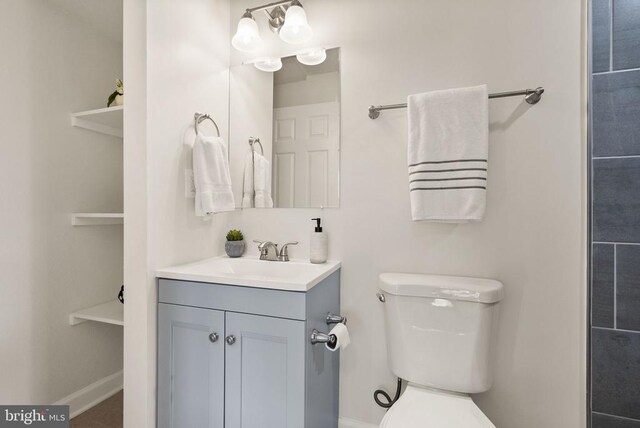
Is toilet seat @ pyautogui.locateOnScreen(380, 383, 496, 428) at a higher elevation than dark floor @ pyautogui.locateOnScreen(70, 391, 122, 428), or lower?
higher

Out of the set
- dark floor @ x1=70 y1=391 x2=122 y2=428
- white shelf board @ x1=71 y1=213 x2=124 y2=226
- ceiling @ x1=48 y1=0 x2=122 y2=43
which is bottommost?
dark floor @ x1=70 y1=391 x2=122 y2=428

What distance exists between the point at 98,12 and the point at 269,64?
3.10ft

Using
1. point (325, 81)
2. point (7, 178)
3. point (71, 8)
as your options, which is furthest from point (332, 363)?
point (71, 8)

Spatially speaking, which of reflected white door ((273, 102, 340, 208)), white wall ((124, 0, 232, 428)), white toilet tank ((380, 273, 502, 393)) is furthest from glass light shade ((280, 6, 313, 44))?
white toilet tank ((380, 273, 502, 393))

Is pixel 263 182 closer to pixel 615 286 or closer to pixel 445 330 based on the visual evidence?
pixel 445 330

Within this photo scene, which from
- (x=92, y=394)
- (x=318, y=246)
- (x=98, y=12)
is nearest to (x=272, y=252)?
(x=318, y=246)

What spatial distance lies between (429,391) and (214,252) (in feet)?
3.85

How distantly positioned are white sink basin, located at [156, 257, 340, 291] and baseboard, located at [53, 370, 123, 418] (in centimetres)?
103

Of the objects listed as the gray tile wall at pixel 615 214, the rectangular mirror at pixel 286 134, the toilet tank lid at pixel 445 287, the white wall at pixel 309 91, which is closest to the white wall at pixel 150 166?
the rectangular mirror at pixel 286 134

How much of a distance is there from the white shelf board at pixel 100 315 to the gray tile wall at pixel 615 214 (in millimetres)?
2010

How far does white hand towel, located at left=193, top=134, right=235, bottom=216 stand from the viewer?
1.41 metres

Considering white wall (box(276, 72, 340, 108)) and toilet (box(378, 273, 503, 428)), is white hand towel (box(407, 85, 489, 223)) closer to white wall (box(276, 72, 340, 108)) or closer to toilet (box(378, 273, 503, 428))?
toilet (box(378, 273, 503, 428))

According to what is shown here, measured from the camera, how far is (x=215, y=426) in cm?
121

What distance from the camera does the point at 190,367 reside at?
1.25 metres
